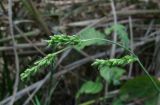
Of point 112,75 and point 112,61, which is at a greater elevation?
point 112,61

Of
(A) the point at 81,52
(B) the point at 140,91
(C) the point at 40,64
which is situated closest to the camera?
(C) the point at 40,64

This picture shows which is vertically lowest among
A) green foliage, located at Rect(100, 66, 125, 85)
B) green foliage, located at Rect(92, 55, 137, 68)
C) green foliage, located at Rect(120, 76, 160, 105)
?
green foliage, located at Rect(120, 76, 160, 105)

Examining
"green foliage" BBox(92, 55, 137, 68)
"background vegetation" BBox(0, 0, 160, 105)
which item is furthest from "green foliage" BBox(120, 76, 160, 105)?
"green foliage" BBox(92, 55, 137, 68)


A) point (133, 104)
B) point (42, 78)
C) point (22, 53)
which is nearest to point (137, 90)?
point (133, 104)

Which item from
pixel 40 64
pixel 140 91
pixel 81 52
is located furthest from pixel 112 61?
pixel 81 52

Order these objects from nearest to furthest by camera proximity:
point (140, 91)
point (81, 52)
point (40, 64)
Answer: point (40, 64) < point (140, 91) < point (81, 52)

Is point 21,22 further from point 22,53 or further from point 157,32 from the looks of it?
point 157,32

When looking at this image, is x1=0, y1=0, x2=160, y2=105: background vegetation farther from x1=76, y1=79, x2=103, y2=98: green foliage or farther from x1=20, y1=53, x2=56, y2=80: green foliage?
x1=20, y1=53, x2=56, y2=80: green foliage

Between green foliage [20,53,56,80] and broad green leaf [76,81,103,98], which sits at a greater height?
green foliage [20,53,56,80]

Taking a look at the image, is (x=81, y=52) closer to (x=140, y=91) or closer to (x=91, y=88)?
(x=91, y=88)
